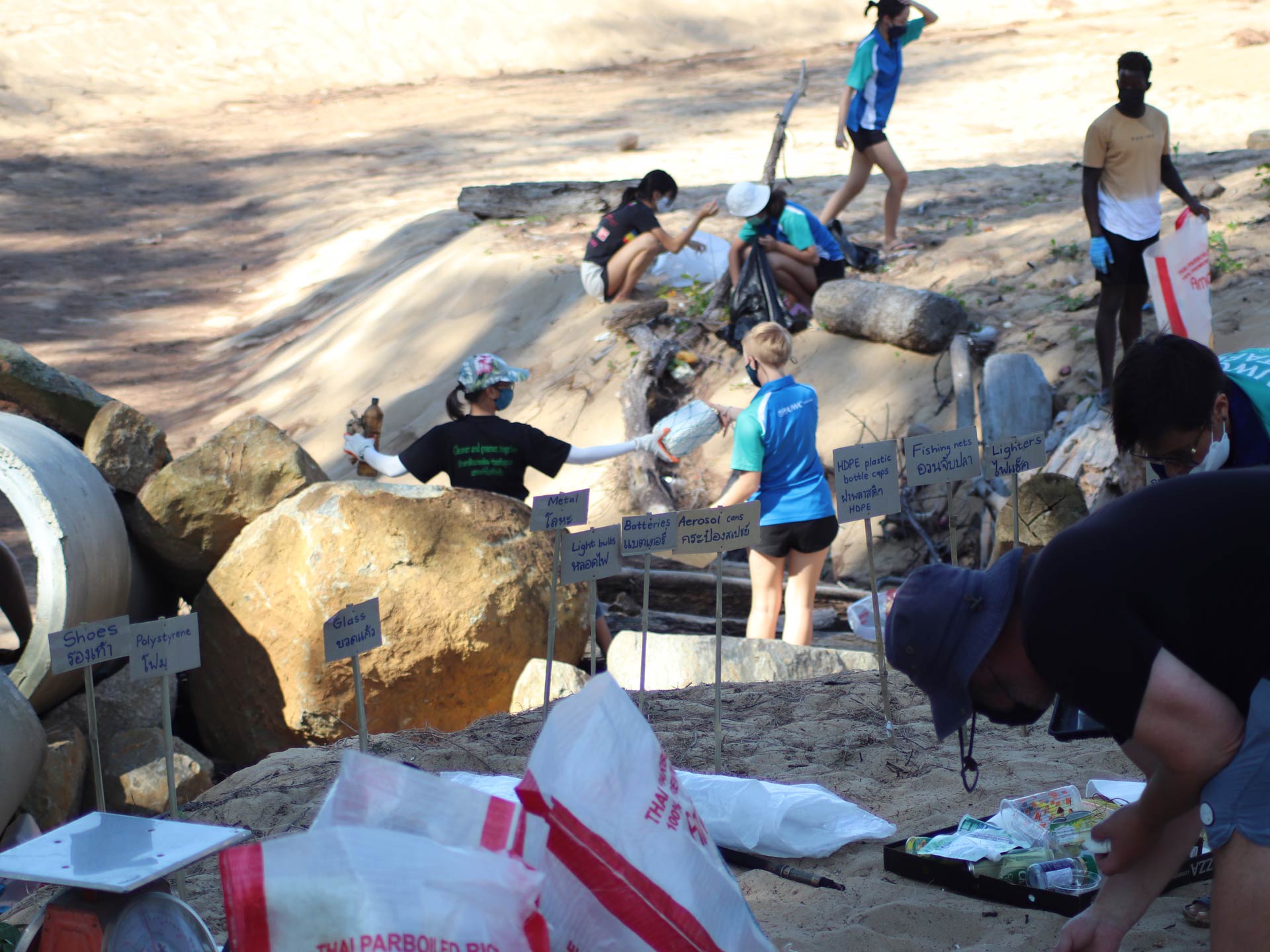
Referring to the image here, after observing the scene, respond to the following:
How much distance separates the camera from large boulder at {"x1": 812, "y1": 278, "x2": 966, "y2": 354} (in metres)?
8.10

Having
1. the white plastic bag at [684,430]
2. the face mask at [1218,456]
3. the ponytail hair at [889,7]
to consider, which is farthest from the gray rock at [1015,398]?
the face mask at [1218,456]

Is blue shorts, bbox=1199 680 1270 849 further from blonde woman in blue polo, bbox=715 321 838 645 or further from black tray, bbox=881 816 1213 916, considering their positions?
blonde woman in blue polo, bbox=715 321 838 645

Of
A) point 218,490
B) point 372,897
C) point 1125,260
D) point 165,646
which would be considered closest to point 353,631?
point 165,646

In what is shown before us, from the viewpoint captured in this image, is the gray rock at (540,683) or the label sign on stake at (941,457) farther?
the gray rock at (540,683)

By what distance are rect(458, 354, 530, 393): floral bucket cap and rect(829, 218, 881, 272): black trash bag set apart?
4.71 metres

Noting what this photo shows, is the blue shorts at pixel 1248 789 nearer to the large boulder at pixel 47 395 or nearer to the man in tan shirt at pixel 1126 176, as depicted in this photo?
the man in tan shirt at pixel 1126 176

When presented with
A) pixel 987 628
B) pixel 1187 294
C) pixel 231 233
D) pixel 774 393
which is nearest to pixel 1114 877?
pixel 987 628

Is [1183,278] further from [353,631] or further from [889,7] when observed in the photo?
[889,7]

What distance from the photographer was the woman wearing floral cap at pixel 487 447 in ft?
16.9

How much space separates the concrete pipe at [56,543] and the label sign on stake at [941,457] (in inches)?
136

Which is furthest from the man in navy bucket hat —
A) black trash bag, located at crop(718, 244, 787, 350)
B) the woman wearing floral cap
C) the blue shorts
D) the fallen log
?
the fallen log

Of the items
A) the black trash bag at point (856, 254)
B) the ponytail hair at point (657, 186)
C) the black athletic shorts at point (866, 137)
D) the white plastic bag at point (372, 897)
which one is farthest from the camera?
the black trash bag at point (856, 254)

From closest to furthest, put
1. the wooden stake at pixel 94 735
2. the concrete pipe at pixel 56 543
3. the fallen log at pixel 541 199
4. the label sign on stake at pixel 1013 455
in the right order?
the wooden stake at pixel 94 735, the label sign on stake at pixel 1013 455, the concrete pipe at pixel 56 543, the fallen log at pixel 541 199

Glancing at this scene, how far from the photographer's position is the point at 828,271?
8.85 metres
